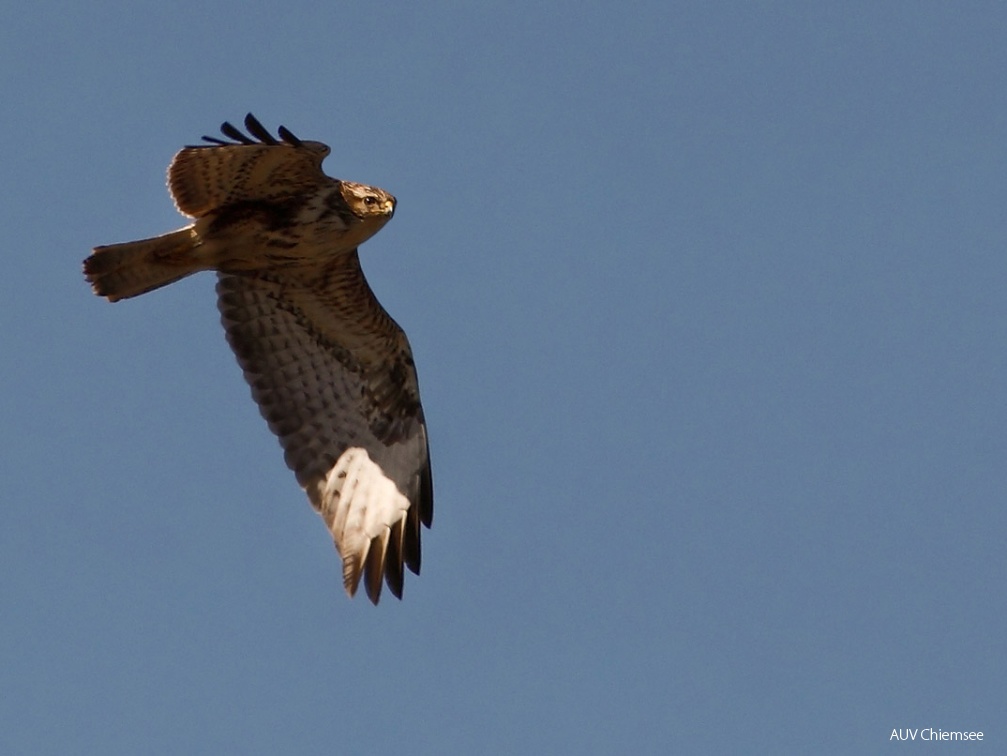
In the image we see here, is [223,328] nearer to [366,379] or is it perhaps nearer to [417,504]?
[366,379]

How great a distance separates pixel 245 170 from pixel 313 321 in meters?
1.54

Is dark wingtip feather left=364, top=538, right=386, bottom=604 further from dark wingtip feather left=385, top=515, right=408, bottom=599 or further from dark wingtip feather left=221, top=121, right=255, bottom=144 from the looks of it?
dark wingtip feather left=221, top=121, right=255, bottom=144

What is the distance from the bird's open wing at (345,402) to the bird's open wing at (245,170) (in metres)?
0.82

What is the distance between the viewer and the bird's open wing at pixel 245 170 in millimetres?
9203

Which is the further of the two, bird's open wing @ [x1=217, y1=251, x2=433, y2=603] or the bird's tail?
bird's open wing @ [x1=217, y1=251, x2=433, y2=603]

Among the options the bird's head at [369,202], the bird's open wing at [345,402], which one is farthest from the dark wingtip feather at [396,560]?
the bird's head at [369,202]

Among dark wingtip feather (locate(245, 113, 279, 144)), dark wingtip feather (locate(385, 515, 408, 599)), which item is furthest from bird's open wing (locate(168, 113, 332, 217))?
dark wingtip feather (locate(385, 515, 408, 599))

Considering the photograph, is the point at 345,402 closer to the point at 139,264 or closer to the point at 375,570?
the point at 375,570

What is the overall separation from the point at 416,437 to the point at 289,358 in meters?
1.01

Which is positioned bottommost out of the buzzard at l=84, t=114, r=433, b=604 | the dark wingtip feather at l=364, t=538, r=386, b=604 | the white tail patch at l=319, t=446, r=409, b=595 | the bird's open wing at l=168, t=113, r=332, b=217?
the dark wingtip feather at l=364, t=538, r=386, b=604

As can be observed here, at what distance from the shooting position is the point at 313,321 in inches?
424

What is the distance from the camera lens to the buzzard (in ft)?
31.5

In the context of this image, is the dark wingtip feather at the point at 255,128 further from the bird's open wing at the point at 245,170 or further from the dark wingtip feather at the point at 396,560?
the dark wingtip feather at the point at 396,560

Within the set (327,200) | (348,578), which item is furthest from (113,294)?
(348,578)
